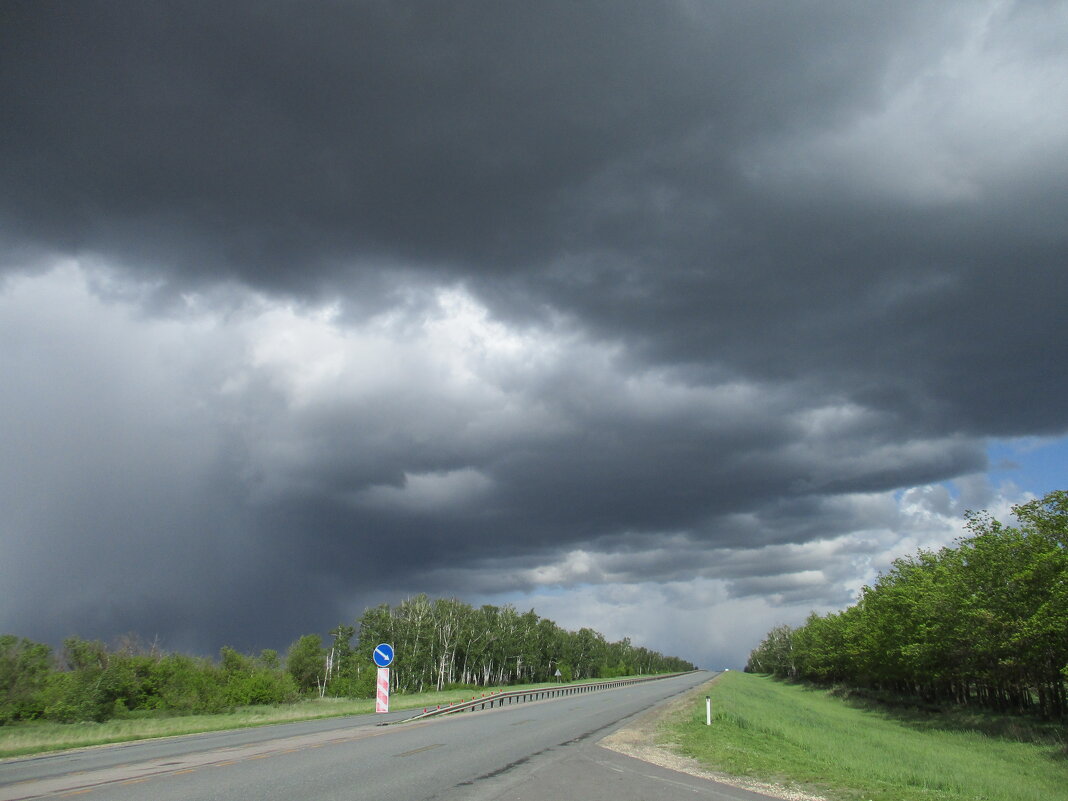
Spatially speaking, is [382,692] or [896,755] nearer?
[382,692]

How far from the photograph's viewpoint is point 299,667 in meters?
110

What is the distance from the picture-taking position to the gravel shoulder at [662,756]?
13.3 meters

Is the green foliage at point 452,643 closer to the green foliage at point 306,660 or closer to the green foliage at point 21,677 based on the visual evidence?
the green foliage at point 306,660

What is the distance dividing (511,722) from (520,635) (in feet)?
421

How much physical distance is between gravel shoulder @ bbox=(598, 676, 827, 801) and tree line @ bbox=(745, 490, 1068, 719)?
19847mm

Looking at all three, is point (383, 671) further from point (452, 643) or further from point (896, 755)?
point (452, 643)

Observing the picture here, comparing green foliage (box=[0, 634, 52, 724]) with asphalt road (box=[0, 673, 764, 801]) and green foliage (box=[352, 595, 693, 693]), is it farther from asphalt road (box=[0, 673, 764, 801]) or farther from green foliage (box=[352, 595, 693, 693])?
A: green foliage (box=[352, 595, 693, 693])

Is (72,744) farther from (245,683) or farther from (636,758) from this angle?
(245,683)

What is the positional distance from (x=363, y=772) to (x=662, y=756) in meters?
7.86

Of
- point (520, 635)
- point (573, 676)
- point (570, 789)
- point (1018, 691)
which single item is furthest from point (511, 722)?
point (573, 676)

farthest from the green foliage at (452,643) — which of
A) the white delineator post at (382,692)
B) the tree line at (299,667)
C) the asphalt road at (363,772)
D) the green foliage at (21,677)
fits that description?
the asphalt road at (363,772)

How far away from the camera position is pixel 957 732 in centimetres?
5066

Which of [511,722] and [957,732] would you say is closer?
[511,722]

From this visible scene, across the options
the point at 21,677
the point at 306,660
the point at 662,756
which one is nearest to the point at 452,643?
the point at 306,660
